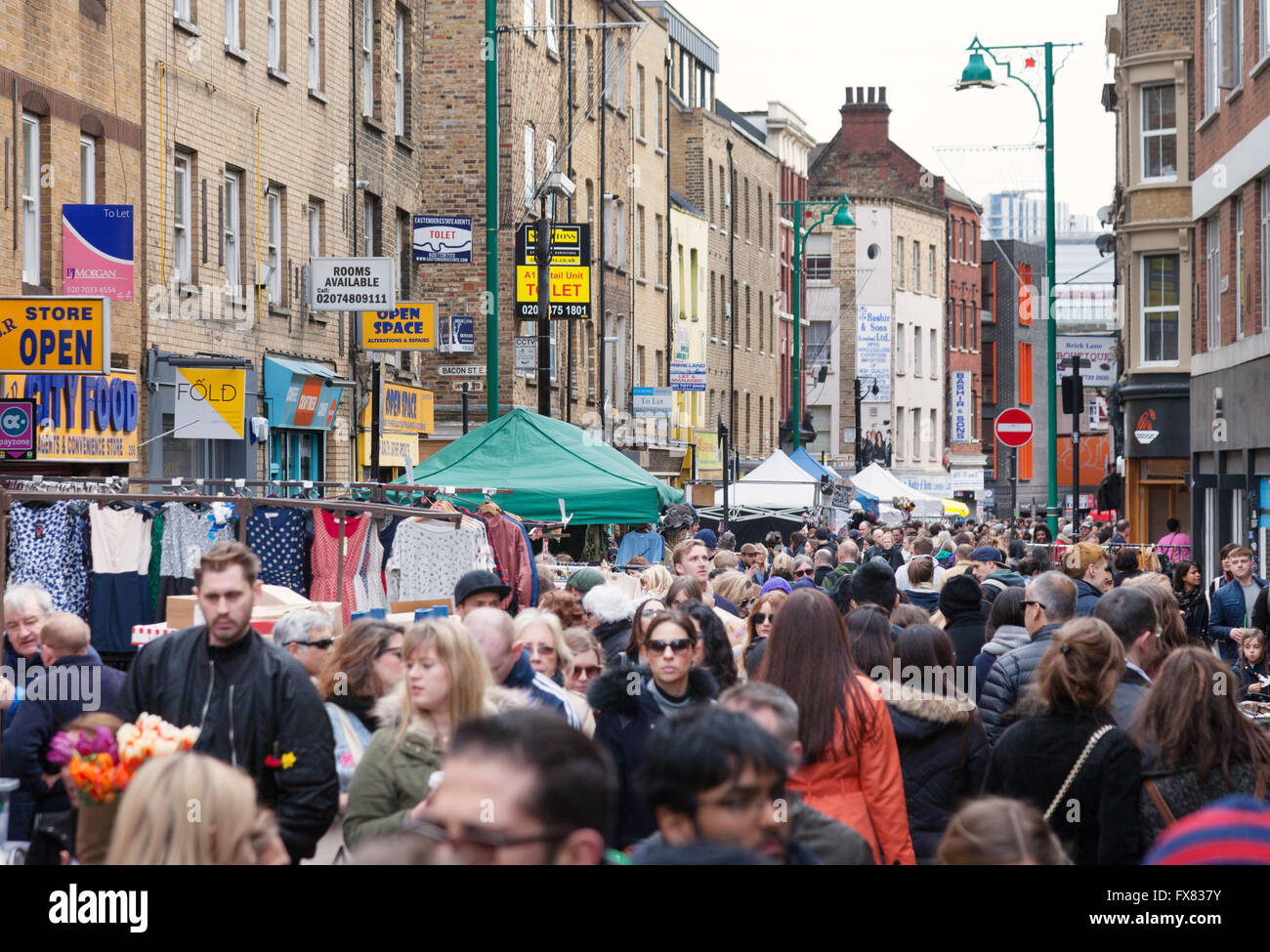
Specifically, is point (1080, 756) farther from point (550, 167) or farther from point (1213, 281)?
point (550, 167)

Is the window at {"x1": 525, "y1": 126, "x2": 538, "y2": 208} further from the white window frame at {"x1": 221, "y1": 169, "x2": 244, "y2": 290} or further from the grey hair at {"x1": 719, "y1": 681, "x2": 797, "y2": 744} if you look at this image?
the grey hair at {"x1": 719, "y1": 681, "x2": 797, "y2": 744}

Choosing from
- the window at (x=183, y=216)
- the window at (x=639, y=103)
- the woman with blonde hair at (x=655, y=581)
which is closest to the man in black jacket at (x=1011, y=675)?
the woman with blonde hair at (x=655, y=581)

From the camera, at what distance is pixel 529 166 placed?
119ft

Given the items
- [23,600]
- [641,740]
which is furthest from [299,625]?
[641,740]

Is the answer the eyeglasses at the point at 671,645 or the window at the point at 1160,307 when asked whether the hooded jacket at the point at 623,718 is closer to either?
the eyeglasses at the point at 671,645

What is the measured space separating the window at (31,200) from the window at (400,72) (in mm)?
12278

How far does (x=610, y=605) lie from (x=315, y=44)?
17.2m

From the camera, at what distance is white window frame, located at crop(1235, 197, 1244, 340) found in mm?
24734

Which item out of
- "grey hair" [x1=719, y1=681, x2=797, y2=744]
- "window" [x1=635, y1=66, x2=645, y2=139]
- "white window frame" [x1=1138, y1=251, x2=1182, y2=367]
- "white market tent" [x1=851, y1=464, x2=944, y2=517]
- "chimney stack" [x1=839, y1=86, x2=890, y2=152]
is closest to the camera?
"grey hair" [x1=719, y1=681, x2=797, y2=744]

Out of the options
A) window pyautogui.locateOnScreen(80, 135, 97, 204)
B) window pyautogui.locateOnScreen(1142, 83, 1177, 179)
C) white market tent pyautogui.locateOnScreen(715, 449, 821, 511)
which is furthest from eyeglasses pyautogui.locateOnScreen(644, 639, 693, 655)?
window pyautogui.locateOnScreen(1142, 83, 1177, 179)

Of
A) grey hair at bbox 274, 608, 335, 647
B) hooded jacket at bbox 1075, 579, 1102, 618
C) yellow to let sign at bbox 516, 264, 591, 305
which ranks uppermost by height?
yellow to let sign at bbox 516, 264, 591, 305

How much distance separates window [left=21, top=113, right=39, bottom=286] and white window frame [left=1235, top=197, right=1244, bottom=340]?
15.3 m

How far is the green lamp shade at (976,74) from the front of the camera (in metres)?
28.1

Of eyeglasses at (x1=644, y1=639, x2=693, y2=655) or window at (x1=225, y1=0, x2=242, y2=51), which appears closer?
eyeglasses at (x1=644, y1=639, x2=693, y2=655)
